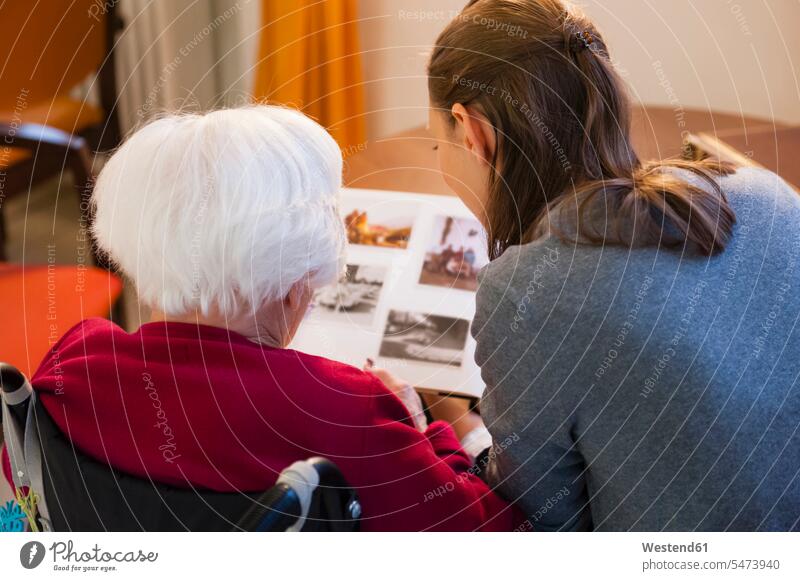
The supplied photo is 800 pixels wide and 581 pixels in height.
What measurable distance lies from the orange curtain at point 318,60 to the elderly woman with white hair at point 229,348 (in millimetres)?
799

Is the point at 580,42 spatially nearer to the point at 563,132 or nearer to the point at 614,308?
the point at 563,132

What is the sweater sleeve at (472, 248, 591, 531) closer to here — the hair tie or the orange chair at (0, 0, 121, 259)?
the hair tie

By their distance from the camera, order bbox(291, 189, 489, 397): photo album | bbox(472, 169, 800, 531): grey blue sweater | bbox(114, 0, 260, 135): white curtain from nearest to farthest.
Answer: bbox(472, 169, 800, 531): grey blue sweater < bbox(291, 189, 489, 397): photo album < bbox(114, 0, 260, 135): white curtain

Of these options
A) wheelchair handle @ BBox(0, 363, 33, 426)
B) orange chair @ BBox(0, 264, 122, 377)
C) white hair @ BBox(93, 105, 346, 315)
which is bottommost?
wheelchair handle @ BBox(0, 363, 33, 426)

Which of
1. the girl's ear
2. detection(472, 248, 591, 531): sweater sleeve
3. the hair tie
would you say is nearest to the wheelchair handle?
detection(472, 248, 591, 531): sweater sleeve

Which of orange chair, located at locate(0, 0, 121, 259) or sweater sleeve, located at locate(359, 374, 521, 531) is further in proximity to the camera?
orange chair, located at locate(0, 0, 121, 259)

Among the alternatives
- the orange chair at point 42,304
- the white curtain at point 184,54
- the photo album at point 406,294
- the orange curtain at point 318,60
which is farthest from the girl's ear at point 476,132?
the white curtain at point 184,54

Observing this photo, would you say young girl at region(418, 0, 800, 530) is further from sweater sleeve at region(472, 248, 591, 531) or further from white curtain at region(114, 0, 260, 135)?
white curtain at region(114, 0, 260, 135)

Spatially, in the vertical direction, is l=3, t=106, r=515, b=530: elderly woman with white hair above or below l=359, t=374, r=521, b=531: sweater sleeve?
above

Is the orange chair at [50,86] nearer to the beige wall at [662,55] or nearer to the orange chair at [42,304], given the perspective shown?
the orange chair at [42,304]

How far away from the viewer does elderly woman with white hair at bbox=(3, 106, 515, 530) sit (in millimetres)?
778

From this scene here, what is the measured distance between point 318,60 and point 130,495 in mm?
1260

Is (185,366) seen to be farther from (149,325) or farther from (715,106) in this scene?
(715,106)

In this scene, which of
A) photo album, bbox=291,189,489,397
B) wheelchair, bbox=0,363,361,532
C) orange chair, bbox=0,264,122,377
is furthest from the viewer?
orange chair, bbox=0,264,122,377
